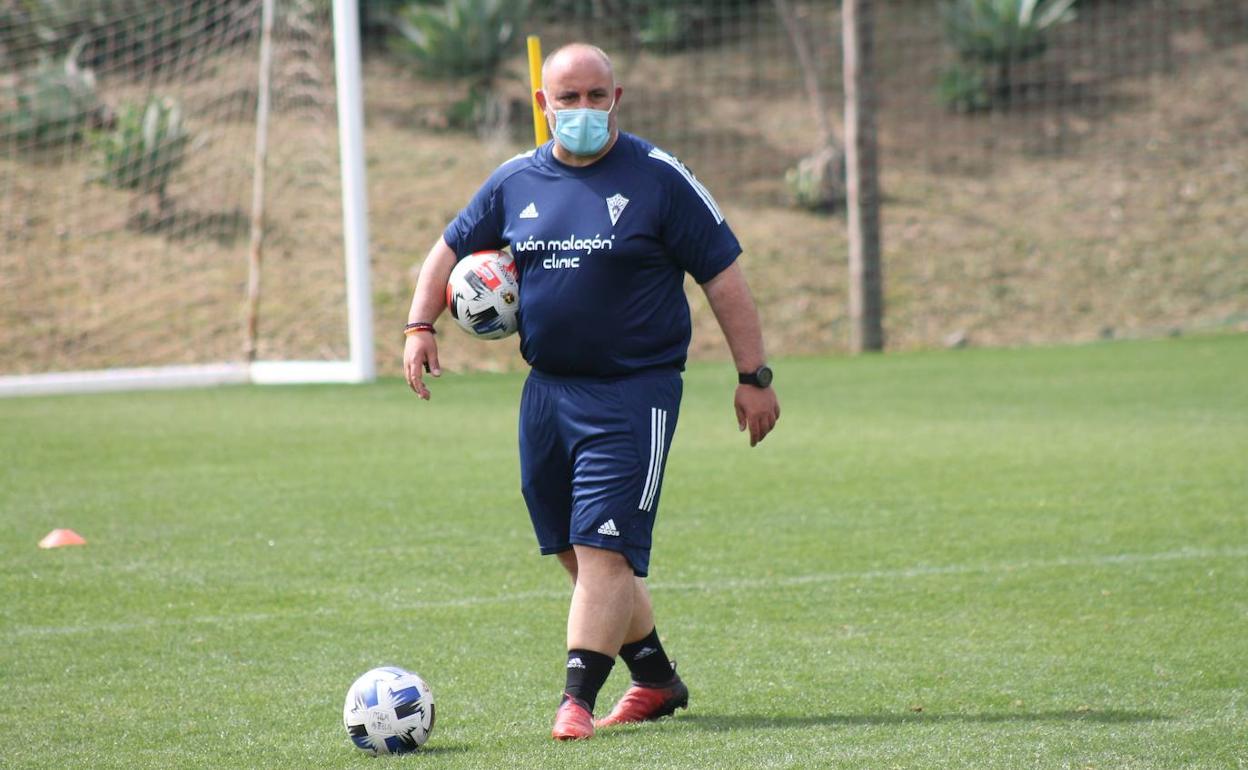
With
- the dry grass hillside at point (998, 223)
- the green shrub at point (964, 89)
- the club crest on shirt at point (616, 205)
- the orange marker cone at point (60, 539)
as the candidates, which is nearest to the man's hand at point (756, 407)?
the club crest on shirt at point (616, 205)

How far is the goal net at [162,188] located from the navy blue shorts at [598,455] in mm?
13144

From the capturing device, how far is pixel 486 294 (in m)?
4.78

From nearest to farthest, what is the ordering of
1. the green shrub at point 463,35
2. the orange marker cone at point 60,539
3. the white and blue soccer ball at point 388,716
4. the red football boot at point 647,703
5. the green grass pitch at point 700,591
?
the white and blue soccer ball at point 388,716 → the green grass pitch at point 700,591 → the red football boot at point 647,703 → the orange marker cone at point 60,539 → the green shrub at point 463,35

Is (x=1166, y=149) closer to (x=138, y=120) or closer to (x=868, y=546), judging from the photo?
(x=138, y=120)

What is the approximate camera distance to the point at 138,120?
17922 millimetres

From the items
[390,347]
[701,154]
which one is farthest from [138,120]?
[701,154]

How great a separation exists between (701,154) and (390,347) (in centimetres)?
748

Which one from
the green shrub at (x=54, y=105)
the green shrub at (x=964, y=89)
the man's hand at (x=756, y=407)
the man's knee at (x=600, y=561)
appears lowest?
the man's knee at (x=600, y=561)

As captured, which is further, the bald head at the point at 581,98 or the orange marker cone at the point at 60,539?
the orange marker cone at the point at 60,539

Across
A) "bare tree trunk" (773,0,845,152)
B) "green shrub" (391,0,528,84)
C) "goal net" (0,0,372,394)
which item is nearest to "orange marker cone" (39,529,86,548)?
"goal net" (0,0,372,394)

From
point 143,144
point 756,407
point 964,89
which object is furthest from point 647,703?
point 964,89

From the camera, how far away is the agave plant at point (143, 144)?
17.9m

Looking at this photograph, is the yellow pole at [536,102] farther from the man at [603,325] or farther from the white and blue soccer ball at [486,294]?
the white and blue soccer ball at [486,294]

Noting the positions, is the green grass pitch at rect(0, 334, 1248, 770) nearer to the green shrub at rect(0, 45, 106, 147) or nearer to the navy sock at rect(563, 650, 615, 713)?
the navy sock at rect(563, 650, 615, 713)
